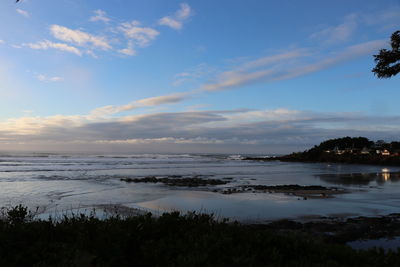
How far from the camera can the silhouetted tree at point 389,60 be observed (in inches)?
388

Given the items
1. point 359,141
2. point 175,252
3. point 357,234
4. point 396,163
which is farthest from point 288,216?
point 359,141

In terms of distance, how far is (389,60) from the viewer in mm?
9977

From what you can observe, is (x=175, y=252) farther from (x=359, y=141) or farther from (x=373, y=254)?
(x=359, y=141)

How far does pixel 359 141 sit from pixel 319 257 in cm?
14802

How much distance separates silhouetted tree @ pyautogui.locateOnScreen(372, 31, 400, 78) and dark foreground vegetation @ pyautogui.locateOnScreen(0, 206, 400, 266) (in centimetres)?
663

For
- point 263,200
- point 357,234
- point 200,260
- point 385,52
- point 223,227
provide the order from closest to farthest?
point 200,260 < point 223,227 < point 357,234 < point 385,52 < point 263,200

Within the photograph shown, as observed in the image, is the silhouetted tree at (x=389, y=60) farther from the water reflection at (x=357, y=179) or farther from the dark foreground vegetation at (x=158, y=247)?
the water reflection at (x=357, y=179)

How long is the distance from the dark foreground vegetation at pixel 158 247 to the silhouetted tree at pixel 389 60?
6634 mm

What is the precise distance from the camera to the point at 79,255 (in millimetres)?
4734

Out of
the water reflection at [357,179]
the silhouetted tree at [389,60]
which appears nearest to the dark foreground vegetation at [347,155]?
the water reflection at [357,179]

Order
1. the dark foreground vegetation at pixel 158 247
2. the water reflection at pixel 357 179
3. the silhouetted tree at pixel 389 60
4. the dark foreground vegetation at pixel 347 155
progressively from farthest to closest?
→ the dark foreground vegetation at pixel 347 155, the water reflection at pixel 357 179, the silhouetted tree at pixel 389 60, the dark foreground vegetation at pixel 158 247

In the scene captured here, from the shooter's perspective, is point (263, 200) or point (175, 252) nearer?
point (175, 252)

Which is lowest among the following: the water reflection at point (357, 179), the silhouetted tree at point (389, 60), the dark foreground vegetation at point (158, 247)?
the water reflection at point (357, 179)

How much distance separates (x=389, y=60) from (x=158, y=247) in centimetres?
926
